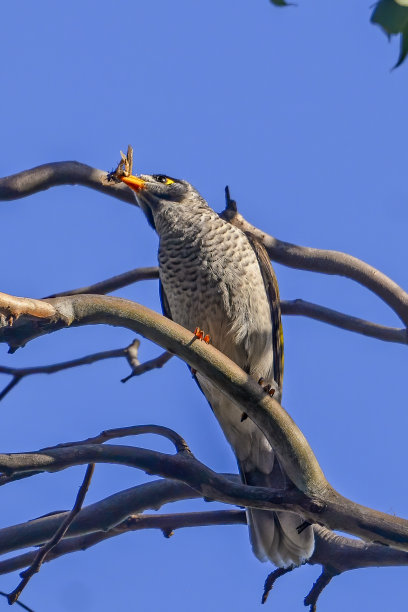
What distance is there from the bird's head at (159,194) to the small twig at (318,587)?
2.94 m

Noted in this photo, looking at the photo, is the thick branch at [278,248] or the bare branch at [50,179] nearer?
the thick branch at [278,248]

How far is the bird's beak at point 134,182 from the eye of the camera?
589 cm

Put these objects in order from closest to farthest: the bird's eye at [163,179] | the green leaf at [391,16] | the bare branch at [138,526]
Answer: the green leaf at [391,16] < the bare branch at [138,526] < the bird's eye at [163,179]

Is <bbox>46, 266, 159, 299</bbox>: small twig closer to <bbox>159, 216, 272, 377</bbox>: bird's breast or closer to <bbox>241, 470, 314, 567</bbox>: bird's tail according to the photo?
<bbox>159, 216, 272, 377</bbox>: bird's breast

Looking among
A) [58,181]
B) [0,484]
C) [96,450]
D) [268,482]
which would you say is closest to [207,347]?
[96,450]

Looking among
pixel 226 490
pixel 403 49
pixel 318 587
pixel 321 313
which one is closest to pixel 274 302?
pixel 321 313

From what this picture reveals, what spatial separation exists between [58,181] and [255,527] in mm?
2639

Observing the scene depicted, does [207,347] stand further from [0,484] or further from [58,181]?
[58,181]

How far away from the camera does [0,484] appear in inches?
145

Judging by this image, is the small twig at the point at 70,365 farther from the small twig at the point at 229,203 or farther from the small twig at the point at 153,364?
Result: the small twig at the point at 229,203

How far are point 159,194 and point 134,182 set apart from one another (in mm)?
373

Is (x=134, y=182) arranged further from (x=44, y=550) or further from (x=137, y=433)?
(x=44, y=550)

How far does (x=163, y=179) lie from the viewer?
252 inches

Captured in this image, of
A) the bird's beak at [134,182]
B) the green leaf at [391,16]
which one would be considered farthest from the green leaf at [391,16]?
the bird's beak at [134,182]
